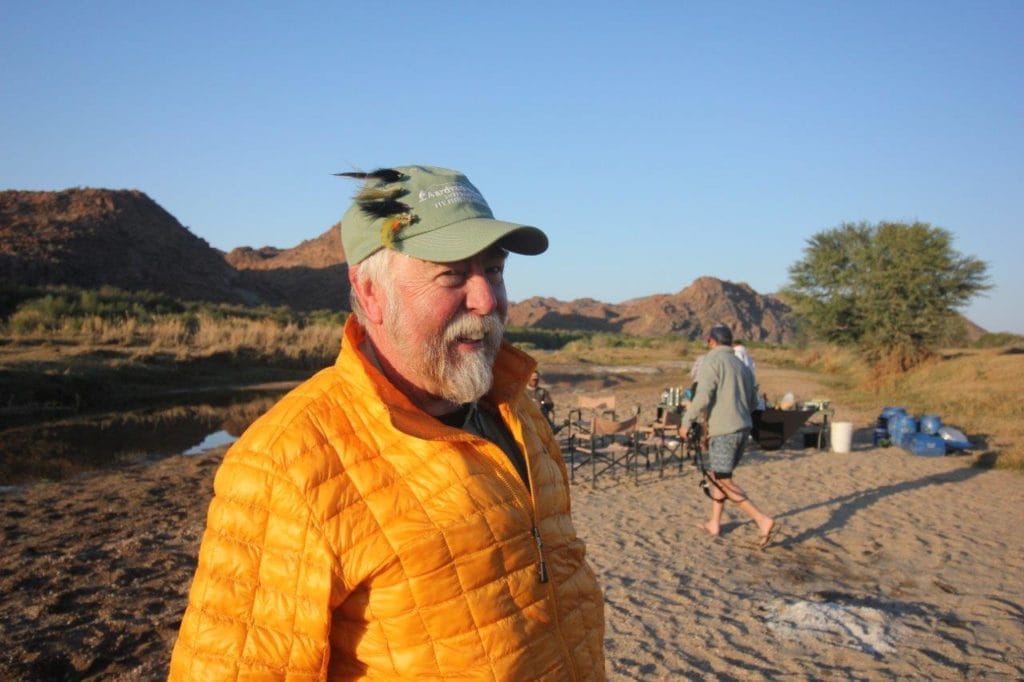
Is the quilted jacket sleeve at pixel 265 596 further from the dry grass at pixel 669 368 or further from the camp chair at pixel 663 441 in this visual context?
the dry grass at pixel 669 368

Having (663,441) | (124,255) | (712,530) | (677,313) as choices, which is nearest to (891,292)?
(663,441)

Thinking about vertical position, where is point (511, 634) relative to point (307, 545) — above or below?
below

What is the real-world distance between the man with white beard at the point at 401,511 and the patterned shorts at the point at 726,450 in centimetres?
524

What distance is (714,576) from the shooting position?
619 cm

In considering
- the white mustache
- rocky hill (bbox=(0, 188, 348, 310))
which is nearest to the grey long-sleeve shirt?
the white mustache

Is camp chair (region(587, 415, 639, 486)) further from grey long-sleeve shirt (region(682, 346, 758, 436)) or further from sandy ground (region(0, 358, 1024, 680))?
grey long-sleeve shirt (region(682, 346, 758, 436))

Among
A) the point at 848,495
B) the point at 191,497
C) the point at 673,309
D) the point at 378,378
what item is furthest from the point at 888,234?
the point at 673,309

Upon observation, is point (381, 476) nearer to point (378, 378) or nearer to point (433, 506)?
point (433, 506)

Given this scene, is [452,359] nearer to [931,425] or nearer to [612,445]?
[612,445]

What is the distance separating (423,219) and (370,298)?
9.4 inches

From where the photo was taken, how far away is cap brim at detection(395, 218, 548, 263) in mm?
1492

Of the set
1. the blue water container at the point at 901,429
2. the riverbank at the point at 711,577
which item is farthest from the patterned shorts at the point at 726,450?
the blue water container at the point at 901,429

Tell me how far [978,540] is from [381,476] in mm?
7770

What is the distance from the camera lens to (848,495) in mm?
9109
